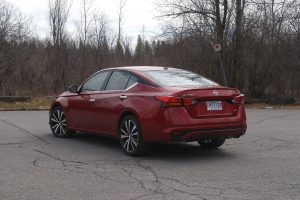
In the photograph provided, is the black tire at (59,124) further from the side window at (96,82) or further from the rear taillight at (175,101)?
the rear taillight at (175,101)

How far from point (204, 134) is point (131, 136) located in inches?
51.6

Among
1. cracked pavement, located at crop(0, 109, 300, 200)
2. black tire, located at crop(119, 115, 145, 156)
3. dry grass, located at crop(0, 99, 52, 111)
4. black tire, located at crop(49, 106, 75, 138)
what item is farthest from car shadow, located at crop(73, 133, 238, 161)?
dry grass, located at crop(0, 99, 52, 111)

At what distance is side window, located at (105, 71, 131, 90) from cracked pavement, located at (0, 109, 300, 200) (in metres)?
1.19

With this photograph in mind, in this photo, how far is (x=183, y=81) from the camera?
847 centimetres

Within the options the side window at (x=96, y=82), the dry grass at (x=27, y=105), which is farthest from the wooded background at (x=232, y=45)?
the side window at (x=96, y=82)

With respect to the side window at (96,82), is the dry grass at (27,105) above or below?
below

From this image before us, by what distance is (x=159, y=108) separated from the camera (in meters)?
7.64

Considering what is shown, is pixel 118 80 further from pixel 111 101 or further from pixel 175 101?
pixel 175 101

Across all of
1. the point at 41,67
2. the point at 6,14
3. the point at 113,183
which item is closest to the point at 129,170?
the point at 113,183

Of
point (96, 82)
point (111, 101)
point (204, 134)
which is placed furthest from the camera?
point (96, 82)

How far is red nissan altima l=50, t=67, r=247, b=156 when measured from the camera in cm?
761

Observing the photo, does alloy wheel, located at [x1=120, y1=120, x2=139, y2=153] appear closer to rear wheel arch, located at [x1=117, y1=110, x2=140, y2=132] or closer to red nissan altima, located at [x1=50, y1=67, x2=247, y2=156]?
red nissan altima, located at [x1=50, y1=67, x2=247, y2=156]

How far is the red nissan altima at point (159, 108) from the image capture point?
761cm

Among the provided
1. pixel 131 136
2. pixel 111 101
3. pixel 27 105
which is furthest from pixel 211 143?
pixel 27 105
